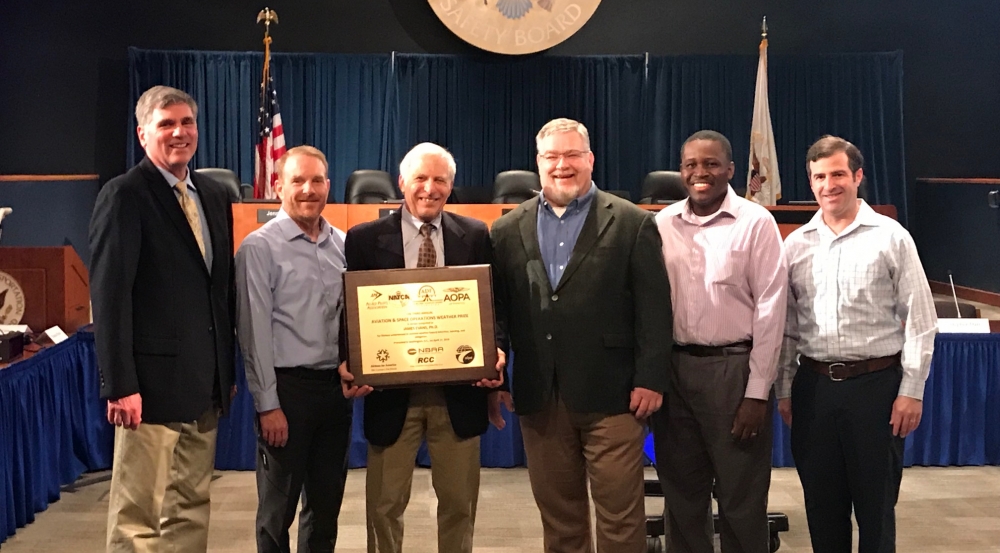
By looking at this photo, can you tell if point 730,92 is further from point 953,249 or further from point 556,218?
point 556,218

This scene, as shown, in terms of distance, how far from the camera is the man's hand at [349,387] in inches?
95.0

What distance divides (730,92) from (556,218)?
7114 mm

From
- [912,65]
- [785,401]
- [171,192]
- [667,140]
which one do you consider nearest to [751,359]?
[785,401]

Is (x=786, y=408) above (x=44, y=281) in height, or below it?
below

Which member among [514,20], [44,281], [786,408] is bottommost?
[786,408]

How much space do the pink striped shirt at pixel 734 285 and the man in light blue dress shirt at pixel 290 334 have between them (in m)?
1.08

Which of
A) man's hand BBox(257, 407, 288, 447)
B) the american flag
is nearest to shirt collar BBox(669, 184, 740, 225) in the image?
man's hand BBox(257, 407, 288, 447)

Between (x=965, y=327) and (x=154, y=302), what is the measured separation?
3840 mm

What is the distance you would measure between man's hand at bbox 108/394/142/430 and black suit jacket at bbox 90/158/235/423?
0.08 feet

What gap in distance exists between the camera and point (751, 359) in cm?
252

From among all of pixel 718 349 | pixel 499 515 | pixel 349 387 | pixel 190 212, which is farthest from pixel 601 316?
→ pixel 499 515

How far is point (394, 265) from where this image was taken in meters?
2.50

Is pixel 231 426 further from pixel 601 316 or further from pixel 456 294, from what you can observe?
pixel 601 316

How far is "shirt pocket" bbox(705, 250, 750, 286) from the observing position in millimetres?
2527
